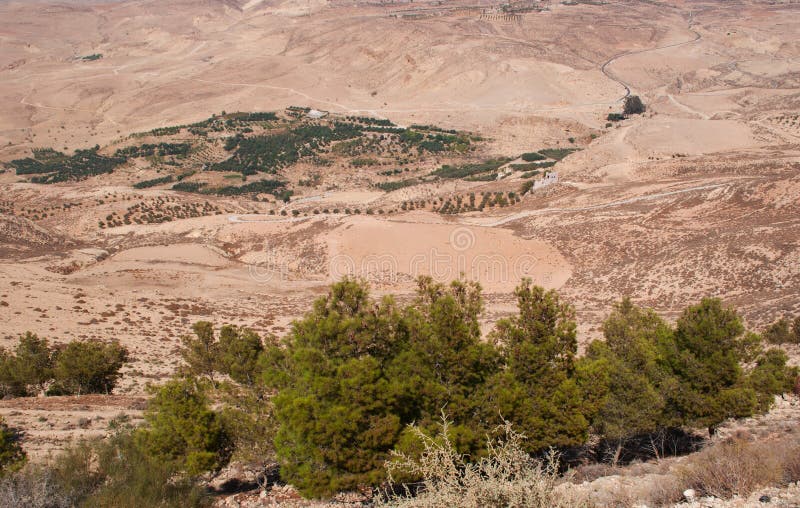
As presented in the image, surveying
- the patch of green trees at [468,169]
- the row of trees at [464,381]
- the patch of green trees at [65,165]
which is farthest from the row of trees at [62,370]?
the patch of green trees at [65,165]

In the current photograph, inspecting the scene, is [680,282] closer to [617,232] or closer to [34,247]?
[617,232]

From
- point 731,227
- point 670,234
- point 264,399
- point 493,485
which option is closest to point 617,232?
point 670,234

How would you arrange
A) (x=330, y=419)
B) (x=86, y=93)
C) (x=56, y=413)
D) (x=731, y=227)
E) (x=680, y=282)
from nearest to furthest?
(x=330, y=419) → (x=56, y=413) → (x=680, y=282) → (x=731, y=227) → (x=86, y=93)

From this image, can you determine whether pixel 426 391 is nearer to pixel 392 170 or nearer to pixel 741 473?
pixel 741 473

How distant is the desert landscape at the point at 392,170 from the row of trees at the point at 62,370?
4.64 feet

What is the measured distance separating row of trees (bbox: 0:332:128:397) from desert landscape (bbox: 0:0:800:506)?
1.41m

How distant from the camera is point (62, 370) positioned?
67.1ft

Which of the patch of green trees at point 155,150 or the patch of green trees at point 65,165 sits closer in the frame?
the patch of green trees at point 65,165

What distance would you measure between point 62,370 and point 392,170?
61.3m

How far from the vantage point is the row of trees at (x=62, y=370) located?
20172 mm

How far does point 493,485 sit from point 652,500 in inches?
136

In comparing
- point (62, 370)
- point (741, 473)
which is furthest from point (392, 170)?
point (741, 473)

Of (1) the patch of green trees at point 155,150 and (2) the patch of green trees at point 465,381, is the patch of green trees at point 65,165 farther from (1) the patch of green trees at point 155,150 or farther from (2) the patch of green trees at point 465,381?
(2) the patch of green trees at point 465,381

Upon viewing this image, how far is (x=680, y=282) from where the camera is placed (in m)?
30.4
